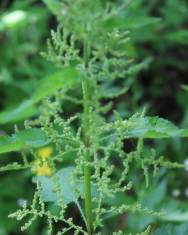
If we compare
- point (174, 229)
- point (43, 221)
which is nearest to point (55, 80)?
point (174, 229)

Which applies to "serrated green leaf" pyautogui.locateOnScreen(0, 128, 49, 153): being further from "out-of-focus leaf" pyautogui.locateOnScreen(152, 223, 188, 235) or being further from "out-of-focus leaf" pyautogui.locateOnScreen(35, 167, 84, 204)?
"out-of-focus leaf" pyautogui.locateOnScreen(152, 223, 188, 235)

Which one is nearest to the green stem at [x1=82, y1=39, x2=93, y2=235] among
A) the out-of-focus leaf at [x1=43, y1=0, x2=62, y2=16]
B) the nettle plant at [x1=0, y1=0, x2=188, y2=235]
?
the nettle plant at [x1=0, y1=0, x2=188, y2=235]

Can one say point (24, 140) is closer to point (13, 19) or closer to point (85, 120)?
point (85, 120)

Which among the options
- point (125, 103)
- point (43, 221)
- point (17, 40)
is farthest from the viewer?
point (17, 40)

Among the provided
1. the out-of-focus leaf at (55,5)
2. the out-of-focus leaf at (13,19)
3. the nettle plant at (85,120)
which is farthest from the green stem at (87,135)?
the out-of-focus leaf at (13,19)

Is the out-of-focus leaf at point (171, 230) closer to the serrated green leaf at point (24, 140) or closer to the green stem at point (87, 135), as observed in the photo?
the green stem at point (87, 135)

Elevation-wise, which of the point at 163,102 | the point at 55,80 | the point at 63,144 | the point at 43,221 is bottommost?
the point at 43,221

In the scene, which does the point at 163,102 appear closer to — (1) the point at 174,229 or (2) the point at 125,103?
(2) the point at 125,103

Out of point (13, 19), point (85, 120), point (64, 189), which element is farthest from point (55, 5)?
point (13, 19)

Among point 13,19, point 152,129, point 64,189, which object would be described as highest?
point 13,19
